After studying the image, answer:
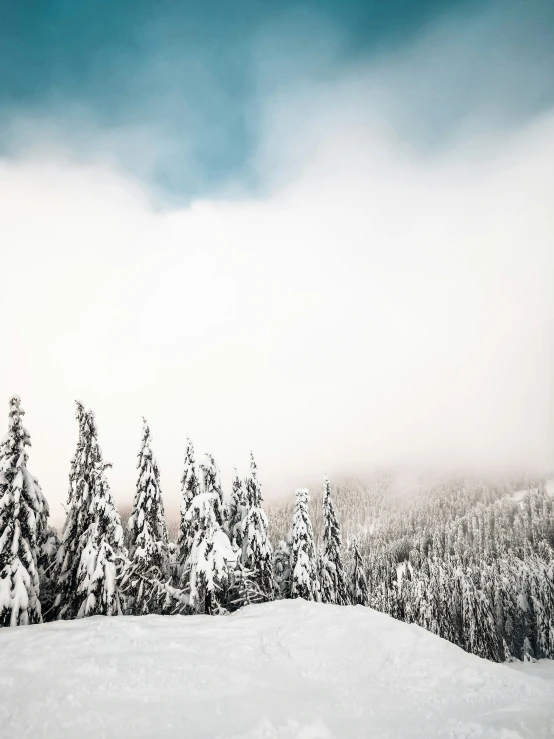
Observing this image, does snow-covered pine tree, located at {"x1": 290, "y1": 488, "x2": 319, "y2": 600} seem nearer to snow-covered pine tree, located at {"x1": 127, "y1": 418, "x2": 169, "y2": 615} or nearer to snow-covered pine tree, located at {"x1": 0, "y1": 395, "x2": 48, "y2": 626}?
snow-covered pine tree, located at {"x1": 127, "y1": 418, "x2": 169, "y2": 615}

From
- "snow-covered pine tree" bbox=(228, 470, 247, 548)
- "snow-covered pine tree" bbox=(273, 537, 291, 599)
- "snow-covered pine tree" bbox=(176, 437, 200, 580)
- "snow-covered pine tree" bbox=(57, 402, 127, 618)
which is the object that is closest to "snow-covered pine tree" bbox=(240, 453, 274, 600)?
"snow-covered pine tree" bbox=(228, 470, 247, 548)

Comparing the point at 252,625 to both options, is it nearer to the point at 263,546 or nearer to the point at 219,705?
the point at 219,705

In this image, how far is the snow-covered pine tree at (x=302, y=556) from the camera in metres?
35.2

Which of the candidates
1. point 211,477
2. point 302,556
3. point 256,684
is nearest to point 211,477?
point 211,477

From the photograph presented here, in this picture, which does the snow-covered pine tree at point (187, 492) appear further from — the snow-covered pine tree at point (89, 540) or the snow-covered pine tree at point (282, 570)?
the snow-covered pine tree at point (282, 570)

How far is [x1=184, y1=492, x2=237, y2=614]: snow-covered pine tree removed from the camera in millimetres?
25047

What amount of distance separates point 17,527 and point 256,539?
57.6ft

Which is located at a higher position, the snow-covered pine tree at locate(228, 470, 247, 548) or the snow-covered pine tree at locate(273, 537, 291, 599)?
the snow-covered pine tree at locate(228, 470, 247, 548)

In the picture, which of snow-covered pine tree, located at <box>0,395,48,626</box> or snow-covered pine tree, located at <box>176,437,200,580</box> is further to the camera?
snow-covered pine tree, located at <box>176,437,200,580</box>

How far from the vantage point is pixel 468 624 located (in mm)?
75750

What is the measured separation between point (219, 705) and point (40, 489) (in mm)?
14521

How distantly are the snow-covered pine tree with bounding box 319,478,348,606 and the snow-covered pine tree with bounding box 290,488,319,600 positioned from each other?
3805 millimetres

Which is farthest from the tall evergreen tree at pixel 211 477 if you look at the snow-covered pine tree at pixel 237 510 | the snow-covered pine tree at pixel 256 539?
the snow-covered pine tree at pixel 237 510

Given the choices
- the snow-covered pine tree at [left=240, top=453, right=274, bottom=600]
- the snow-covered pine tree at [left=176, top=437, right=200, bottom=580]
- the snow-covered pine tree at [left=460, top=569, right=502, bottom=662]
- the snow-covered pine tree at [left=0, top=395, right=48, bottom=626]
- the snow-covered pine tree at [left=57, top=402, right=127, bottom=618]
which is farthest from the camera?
the snow-covered pine tree at [left=460, top=569, right=502, bottom=662]
